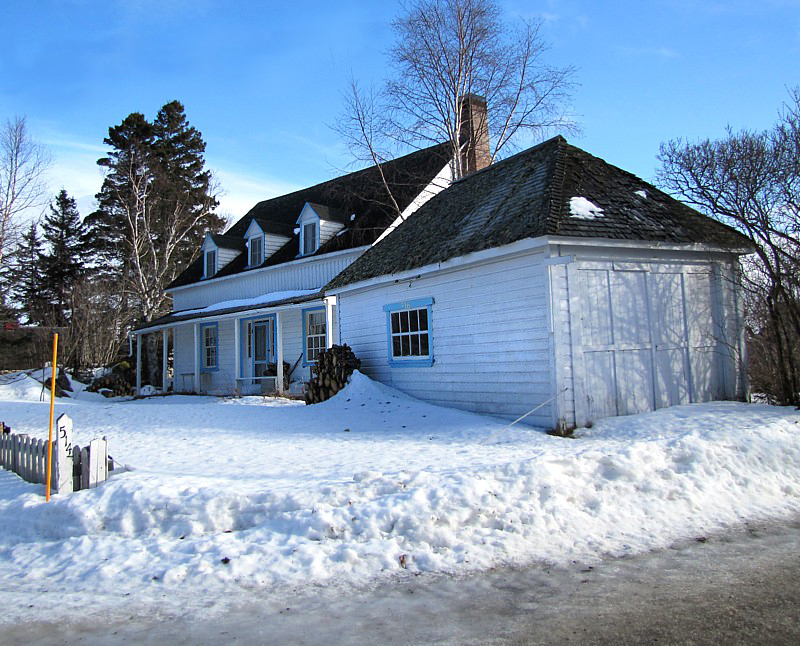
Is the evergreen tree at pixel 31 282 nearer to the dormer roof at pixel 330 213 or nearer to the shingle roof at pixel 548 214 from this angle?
the dormer roof at pixel 330 213

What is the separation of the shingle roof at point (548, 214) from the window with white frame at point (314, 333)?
235 inches

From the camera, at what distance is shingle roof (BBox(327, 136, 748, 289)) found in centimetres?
997

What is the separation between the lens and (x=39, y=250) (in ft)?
152

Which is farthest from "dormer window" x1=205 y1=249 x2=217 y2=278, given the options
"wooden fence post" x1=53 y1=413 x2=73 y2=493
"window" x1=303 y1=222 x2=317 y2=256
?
"wooden fence post" x1=53 y1=413 x2=73 y2=493

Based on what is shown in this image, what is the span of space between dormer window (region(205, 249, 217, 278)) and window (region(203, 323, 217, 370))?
2348 mm

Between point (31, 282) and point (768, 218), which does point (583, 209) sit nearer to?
point (768, 218)

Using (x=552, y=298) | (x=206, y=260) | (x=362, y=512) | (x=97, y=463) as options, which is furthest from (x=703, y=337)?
(x=206, y=260)

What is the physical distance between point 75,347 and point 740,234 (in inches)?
1176

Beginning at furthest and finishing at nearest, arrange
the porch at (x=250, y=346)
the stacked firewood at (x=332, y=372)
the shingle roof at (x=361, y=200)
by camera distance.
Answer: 1. the shingle roof at (x=361, y=200)
2. the porch at (x=250, y=346)
3. the stacked firewood at (x=332, y=372)

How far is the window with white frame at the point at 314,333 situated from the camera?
20109 millimetres

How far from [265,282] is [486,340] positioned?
46.6 feet

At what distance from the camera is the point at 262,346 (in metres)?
22.8

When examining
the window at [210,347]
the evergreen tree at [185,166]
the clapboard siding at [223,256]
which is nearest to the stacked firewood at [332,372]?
the window at [210,347]

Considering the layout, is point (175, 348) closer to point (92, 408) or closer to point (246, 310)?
point (246, 310)
